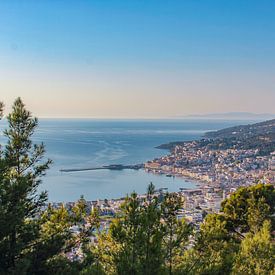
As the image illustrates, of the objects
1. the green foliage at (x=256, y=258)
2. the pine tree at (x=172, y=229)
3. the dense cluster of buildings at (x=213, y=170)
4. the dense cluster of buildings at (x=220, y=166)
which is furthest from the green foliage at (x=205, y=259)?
the dense cluster of buildings at (x=220, y=166)

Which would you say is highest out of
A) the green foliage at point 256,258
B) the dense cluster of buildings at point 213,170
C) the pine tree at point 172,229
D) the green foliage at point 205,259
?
the pine tree at point 172,229

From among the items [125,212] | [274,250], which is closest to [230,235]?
[274,250]

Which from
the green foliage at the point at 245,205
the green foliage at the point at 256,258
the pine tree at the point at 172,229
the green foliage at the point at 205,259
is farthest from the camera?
the green foliage at the point at 245,205

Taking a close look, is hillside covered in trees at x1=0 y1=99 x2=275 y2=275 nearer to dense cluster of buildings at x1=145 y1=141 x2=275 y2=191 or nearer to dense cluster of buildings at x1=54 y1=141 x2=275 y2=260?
dense cluster of buildings at x1=54 y1=141 x2=275 y2=260

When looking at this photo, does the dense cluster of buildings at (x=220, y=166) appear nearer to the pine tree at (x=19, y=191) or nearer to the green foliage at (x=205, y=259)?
the green foliage at (x=205, y=259)

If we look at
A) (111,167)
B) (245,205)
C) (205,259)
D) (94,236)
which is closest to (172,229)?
(205,259)

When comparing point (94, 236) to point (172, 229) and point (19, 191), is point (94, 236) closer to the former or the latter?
point (19, 191)

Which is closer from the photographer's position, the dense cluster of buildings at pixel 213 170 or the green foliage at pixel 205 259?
the green foliage at pixel 205 259

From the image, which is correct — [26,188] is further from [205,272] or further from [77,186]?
[77,186]
